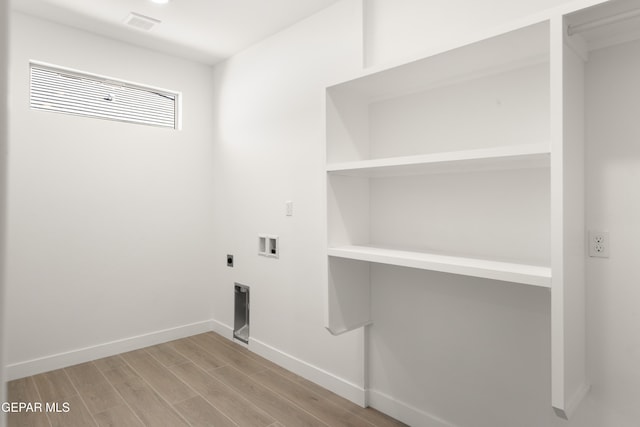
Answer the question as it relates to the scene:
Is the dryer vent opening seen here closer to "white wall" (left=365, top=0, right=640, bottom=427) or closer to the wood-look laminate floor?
the wood-look laminate floor

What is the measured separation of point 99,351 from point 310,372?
183 centimetres

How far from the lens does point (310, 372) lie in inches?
114

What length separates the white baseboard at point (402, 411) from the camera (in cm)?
219

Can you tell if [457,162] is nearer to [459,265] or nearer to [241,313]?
[459,265]

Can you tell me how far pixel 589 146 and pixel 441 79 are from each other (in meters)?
0.77

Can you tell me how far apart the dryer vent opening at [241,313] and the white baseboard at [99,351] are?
1.63ft

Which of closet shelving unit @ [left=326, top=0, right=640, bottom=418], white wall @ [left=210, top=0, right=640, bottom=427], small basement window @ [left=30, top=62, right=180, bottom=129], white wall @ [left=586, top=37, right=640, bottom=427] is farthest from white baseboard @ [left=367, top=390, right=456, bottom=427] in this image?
small basement window @ [left=30, top=62, right=180, bottom=129]

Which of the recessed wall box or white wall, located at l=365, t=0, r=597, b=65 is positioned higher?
white wall, located at l=365, t=0, r=597, b=65

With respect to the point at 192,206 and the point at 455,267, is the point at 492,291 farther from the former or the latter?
the point at 192,206

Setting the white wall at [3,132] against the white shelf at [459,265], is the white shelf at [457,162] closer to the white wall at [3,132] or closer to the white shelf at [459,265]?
the white shelf at [459,265]

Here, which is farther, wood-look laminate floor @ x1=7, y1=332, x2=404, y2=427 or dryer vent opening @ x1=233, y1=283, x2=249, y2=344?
dryer vent opening @ x1=233, y1=283, x2=249, y2=344

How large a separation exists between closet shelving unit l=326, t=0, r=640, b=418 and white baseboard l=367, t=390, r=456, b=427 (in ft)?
1.63

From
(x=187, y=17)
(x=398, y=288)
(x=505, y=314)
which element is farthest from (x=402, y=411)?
(x=187, y=17)

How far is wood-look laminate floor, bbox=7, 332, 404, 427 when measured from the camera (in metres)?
2.37
